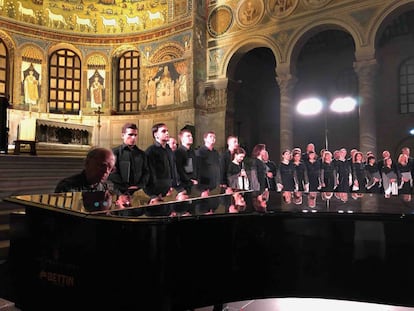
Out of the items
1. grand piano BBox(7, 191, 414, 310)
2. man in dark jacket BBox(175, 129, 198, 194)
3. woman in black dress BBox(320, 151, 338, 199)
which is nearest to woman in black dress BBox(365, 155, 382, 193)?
woman in black dress BBox(320, 151, 338, 199)

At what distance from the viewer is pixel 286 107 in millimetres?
13883

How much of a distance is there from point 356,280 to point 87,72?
57.9 ft

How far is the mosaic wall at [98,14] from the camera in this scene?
16.3m

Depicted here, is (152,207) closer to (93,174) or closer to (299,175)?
(93,174)

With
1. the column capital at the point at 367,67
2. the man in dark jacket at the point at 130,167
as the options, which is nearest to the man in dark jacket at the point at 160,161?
the man in dark jacket at the point at 130,167

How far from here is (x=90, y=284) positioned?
180 centimetres

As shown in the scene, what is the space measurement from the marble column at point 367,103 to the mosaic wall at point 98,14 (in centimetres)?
812

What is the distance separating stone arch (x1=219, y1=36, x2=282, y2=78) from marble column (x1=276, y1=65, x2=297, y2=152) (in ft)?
2.27

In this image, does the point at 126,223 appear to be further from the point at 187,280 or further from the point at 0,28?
the point at 0,28

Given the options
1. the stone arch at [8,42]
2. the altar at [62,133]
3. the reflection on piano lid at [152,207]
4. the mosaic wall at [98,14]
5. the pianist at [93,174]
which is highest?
the mosaic wall at [98,14]

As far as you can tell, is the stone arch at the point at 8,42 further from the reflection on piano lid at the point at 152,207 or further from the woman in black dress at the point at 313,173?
the reflection on piano lid at the point at 152,207

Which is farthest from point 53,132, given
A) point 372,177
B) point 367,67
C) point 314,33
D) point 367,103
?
point 367,67

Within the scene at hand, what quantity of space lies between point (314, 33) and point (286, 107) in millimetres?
2986

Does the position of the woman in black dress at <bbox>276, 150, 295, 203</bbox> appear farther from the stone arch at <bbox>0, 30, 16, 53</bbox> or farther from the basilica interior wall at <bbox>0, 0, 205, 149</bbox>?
the stone arch at <bbox>0, 30, 16, 53</bbox>
